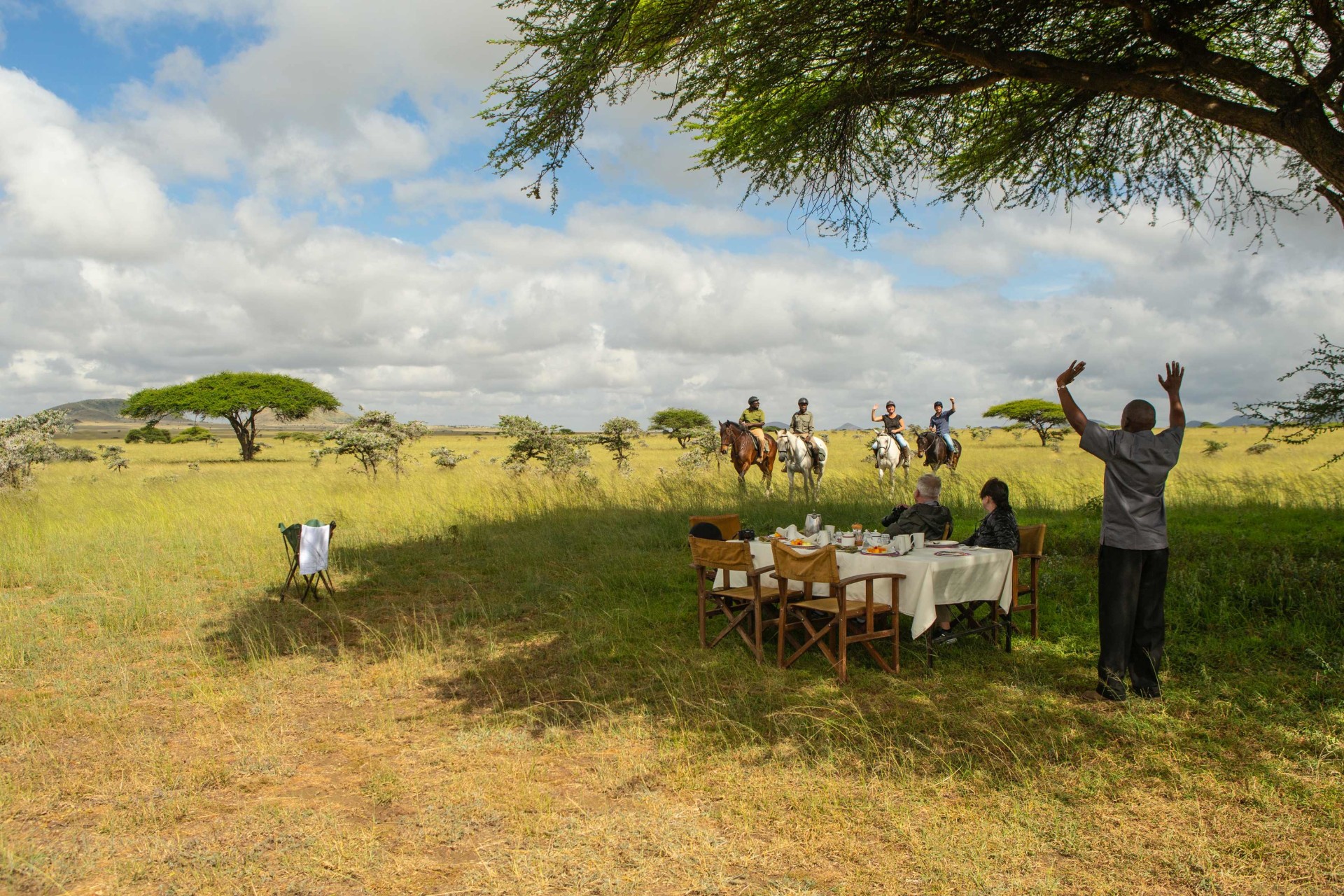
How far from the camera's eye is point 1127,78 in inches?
305

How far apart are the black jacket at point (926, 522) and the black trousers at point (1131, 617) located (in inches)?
Result: 82.9

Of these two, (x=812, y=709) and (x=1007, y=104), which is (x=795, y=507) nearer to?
(x=1007, y=104)

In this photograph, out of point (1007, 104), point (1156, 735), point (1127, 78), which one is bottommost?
point (1156, 735)

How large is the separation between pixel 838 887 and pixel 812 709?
2193 mm

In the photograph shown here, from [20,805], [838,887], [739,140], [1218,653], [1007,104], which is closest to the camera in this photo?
[838,887]

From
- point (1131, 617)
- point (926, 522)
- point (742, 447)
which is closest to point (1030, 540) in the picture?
point (926, 522)

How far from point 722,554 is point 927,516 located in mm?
2191

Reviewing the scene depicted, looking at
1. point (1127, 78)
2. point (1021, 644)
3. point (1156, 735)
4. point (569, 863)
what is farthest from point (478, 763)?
point (1127, 78)

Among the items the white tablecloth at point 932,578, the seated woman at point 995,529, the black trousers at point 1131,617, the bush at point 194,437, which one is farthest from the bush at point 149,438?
the black trousers at point 1131,617

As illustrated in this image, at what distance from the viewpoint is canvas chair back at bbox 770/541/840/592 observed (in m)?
6.43

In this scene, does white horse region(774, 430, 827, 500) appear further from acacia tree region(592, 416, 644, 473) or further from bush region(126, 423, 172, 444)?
bush region(126, 423, 172, 444)

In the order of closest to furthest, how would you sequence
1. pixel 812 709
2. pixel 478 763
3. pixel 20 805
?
pixel 20 805 → pixel 478 763 → pixel 812 709

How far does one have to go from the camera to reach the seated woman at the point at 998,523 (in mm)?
7383

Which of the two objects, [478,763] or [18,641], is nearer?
[478,763]
